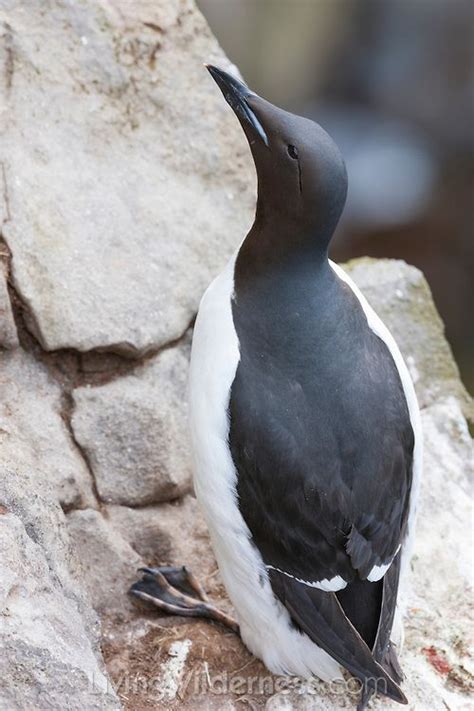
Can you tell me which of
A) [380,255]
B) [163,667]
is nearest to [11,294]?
[163,667]

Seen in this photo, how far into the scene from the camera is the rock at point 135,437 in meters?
3.86

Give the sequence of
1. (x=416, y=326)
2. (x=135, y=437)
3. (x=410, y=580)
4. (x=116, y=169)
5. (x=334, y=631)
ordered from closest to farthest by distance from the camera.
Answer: (x=334, y=631) → (x=135, y=437) → (x=410, y=580) → (x=116, y=169) → (x=416, y=326)

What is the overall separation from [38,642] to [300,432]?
3.10 ft

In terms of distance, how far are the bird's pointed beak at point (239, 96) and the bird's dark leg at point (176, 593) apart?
1520 mm

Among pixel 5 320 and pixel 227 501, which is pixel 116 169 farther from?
pixel 227 501

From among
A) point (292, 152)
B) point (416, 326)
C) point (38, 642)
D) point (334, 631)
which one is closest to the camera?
point (38, 642)

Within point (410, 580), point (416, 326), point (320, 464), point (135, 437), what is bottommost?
point (410, 580)

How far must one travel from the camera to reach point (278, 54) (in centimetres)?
1080

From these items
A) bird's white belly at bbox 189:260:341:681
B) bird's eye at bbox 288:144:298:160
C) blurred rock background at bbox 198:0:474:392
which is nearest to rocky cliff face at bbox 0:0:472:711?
bird's white belly at bbox 189:260:341:681

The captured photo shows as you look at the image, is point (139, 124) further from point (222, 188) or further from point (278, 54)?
point (278, 54)

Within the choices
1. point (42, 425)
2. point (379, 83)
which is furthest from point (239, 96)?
point (379, 83)

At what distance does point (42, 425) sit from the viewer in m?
3.73

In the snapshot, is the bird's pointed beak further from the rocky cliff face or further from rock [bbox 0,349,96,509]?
rock [bbox 0,349,96,509]

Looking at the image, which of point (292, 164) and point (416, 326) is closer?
point (292, 164)
